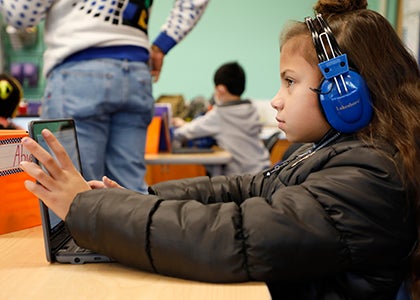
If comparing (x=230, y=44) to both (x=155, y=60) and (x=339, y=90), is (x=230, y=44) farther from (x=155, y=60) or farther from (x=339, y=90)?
(x=339, y=90)

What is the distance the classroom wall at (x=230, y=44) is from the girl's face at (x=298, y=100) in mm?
4839

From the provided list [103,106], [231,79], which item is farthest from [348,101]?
[231,79]

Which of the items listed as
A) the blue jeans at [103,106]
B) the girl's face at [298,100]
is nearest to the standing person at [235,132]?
the blue jeans at [103,106]

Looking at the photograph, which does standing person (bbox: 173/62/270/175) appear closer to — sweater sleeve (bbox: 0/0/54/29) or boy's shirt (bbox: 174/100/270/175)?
boy's shirt (bbox: 174/100/270/175)

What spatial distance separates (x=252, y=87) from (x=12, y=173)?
501cm

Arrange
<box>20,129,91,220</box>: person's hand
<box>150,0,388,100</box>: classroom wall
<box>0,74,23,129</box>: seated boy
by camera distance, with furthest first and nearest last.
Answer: <box>150,0,388,100</box>: classroom wall → <box>0,74,23,129</box>: seated boy → <box>20,129,91,220</box>: person's hand

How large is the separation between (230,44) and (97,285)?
5.29 m

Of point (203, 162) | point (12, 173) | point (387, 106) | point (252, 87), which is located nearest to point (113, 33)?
point (12, 173)

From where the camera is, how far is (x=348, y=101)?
2.56 feet

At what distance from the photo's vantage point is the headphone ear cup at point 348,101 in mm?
781

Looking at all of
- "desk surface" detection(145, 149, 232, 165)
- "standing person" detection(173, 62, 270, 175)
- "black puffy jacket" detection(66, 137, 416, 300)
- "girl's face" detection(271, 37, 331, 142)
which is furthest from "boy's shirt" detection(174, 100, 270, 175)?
"black puffy jacket" detection(66, 137, 416, 300)

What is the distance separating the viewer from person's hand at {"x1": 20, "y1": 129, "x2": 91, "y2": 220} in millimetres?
694

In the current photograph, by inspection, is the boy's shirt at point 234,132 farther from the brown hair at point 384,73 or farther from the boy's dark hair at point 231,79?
the brown hair at point 384,73

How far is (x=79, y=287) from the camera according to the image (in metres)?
0.62
